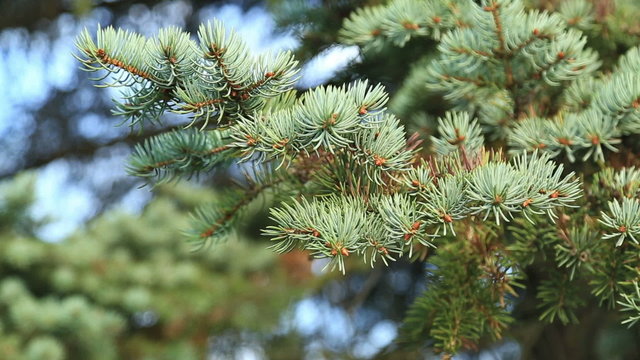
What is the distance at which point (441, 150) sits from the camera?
2.34 ft

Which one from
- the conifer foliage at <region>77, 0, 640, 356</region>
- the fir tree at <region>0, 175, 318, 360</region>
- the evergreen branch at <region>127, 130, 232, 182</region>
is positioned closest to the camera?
the conifer foliage at <region>77, 0, 640, 356</region>

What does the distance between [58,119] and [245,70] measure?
6.86 ft

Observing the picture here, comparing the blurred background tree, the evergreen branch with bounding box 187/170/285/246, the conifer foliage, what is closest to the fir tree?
the blurred background tree

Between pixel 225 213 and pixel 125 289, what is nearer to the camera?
pixel 225 213

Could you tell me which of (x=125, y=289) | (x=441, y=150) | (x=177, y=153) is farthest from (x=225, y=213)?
(x=125, y=289)

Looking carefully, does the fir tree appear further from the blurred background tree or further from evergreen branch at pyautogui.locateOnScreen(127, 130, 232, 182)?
evergreen branch at pyautogui.locateOnScreen(127, 130, 232, 182)

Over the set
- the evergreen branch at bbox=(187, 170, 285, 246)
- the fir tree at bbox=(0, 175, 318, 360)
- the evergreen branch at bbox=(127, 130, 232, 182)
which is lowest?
the fir tree at bbox=(0, 175, 318, 360)

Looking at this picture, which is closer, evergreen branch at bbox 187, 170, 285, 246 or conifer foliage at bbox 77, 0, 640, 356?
conifer foliage at bbox 77, 0, 640, 356

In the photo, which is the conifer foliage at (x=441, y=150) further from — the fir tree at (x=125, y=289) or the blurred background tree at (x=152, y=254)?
the fir tree at (x=125, y=289)

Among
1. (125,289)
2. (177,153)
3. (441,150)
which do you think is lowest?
(125,289)

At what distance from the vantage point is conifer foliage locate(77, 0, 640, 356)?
0.55m

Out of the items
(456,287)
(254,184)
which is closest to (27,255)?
(254,184)

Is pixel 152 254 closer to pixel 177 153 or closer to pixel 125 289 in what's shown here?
pixel 125 289

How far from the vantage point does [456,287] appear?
2.47ft
